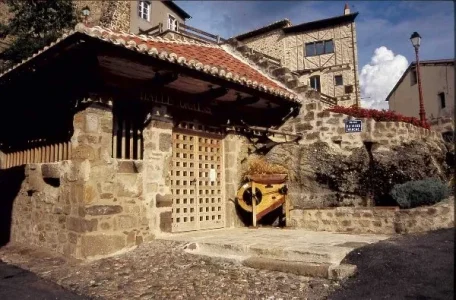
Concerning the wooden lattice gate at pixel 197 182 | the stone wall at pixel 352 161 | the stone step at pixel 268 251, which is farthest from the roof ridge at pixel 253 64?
the stone step at pixel 268 251

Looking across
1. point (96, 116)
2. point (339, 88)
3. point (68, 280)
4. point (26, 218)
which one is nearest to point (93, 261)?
point (68, 280)

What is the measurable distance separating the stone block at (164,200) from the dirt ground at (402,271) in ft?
10.5

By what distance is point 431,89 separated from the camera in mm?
22359

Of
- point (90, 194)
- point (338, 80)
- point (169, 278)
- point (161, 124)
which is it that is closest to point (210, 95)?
point (161, 124)

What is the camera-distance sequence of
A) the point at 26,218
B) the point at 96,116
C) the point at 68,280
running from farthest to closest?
the point at 26,218, the point at 96,116, the point at 68,280

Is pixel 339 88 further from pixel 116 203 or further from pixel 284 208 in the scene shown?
pixel 116 203

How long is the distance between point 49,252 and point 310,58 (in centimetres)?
2202

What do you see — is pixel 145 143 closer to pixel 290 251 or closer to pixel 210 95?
pixel 210 95

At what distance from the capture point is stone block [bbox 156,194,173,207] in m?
5.88

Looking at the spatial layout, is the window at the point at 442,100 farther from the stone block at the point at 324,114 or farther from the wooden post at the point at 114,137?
the wooden post at the point at 114,137

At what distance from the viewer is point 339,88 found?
23.0 meters

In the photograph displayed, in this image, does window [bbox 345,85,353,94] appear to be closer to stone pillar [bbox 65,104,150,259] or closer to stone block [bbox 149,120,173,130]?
stone block [bbox 149,120,173,130]

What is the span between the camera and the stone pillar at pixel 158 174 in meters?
5.81

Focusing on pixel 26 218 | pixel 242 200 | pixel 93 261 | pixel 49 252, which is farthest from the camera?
pixel 242 200
